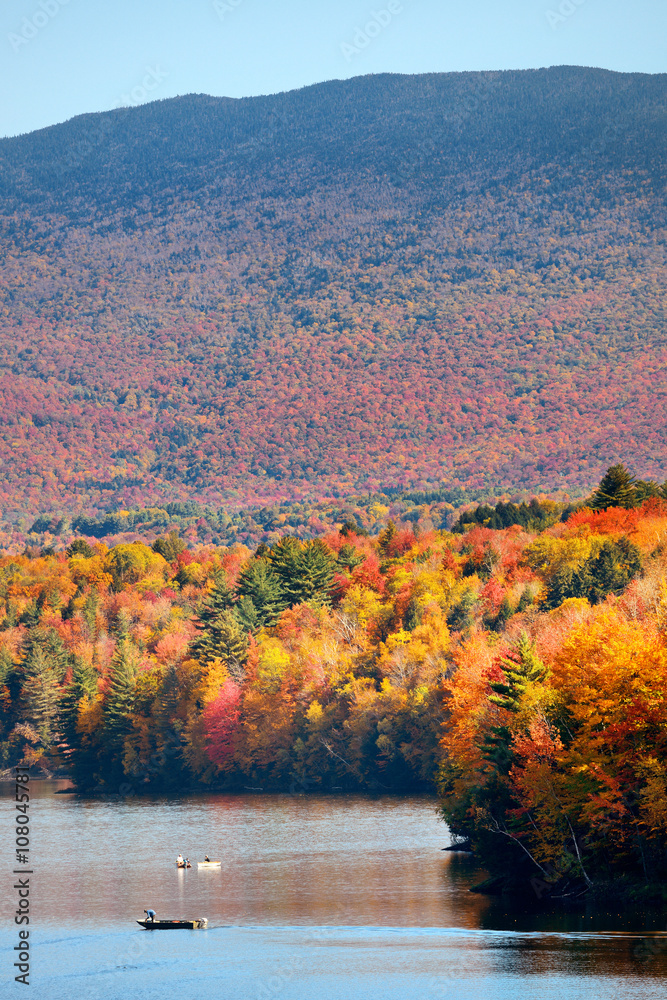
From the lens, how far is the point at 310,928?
197 ft

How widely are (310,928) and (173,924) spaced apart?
20.2 feet

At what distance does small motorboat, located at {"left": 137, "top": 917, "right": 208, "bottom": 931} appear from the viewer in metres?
61.6

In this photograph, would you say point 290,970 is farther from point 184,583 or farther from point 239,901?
point 184,583

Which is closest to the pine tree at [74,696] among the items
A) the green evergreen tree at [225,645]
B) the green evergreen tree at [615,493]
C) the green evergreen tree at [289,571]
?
the green evergreen tree at [225,645]

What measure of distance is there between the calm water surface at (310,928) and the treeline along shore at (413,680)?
3.78m

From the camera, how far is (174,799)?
115438 millimetres

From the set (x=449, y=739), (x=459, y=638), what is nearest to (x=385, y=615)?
(x=459, y=638)

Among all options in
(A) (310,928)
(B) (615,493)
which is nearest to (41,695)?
(B) (615,493)

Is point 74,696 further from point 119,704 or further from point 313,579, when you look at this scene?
point 313,579

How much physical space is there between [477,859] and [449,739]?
6157 mm

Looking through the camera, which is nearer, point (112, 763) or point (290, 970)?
point (290, 970)

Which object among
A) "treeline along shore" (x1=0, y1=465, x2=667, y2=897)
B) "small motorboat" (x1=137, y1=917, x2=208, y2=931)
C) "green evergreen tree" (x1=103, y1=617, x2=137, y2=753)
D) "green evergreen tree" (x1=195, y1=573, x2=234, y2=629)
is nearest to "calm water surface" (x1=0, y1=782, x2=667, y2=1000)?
"small motorboat" (x1=137, y1=917, x2=208, y2=931)

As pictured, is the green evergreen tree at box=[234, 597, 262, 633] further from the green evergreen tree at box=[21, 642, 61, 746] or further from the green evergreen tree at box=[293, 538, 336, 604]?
the green evergreen tree at box=[21, 642, 61, 746]

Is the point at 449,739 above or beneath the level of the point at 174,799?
above
